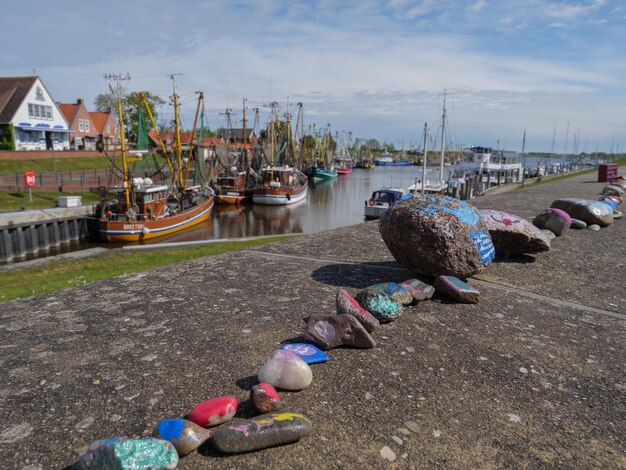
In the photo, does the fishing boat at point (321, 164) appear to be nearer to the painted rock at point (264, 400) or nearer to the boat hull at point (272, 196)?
the boat hull at point (272, 196)

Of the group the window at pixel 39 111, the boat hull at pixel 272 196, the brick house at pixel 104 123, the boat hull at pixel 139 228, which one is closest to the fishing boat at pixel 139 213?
the boat hull at pixel 139 228

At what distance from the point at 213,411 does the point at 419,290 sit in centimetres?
399

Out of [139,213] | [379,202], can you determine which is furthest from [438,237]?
[379,202]

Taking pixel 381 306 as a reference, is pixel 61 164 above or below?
above

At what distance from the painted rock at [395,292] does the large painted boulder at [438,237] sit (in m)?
1.01

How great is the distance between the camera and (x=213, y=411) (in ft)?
12.8

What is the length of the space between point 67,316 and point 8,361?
150 cm

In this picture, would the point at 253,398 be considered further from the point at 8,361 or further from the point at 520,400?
the point at 8,361

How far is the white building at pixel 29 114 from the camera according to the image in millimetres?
53688

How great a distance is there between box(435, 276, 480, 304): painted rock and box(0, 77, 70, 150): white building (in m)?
57.2

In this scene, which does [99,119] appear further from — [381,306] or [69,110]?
[381,306]

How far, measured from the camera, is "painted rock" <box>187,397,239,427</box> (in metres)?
3.86

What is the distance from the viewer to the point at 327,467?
3.50 metres

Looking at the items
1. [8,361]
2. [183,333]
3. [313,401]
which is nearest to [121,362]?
[183,333]
